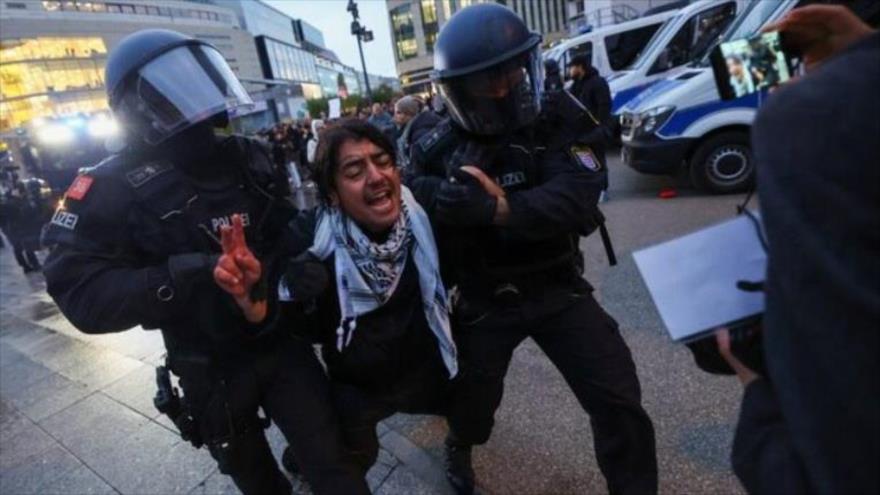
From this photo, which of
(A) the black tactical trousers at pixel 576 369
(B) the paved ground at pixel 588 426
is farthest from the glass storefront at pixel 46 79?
(A) the black tactical trousers at pixel 576 369

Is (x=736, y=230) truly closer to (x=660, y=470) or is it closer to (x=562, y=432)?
(x=660, y=470)

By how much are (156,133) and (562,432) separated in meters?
2.14

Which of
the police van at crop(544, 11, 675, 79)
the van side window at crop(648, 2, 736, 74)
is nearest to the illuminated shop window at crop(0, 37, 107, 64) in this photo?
the police van at crop(544, 11, 675, 79)

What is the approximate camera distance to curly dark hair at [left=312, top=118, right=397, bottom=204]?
1.82 meters

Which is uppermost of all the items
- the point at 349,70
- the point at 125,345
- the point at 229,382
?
the point at 349,70

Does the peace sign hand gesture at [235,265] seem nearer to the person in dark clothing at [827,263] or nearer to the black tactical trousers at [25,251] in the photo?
the person in dark clothing at [827,263]

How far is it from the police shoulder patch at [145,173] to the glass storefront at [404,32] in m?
68.6

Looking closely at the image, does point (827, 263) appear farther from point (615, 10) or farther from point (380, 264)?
point (615, 10)

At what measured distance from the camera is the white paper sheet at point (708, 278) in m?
0.79

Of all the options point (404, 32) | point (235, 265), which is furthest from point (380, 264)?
point (404, 32)

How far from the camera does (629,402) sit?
1725 mm

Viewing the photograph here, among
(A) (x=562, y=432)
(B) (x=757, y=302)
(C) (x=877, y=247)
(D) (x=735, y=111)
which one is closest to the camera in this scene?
(C) (x=877, y=247)

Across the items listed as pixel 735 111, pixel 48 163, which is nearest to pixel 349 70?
pixel 48 163

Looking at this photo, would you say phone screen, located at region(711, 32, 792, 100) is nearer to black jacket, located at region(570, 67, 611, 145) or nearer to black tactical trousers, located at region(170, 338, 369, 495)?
black tactical trousers, located at region(170, 338, 369, 495)
